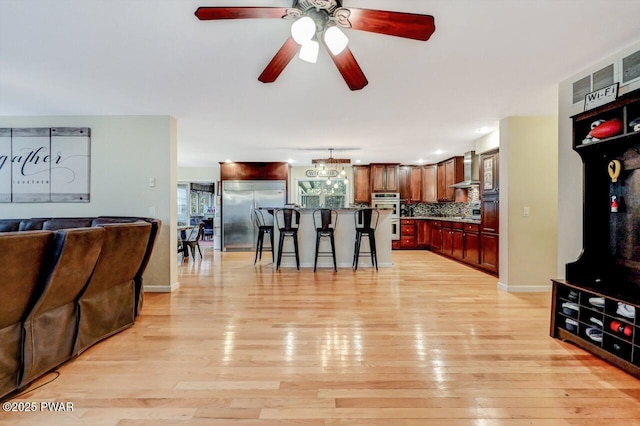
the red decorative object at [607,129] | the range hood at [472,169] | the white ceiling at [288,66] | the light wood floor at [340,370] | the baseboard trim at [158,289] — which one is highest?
the white ceiling at [288,66]

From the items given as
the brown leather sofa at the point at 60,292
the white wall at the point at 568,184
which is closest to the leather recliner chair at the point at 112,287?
the brown leather sofa at the point at 60,292

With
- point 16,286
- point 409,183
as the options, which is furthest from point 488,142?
point 16,286

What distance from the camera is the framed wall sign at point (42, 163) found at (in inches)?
151

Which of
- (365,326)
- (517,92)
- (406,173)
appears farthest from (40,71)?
(406,173)

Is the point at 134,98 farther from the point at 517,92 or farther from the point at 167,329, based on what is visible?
the point at 517,92

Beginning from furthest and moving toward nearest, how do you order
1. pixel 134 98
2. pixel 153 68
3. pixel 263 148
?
1. pixel 263 148
2. pixel 134 98
3. pixel 153 68

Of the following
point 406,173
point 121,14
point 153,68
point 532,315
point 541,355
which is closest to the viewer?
point 121,14

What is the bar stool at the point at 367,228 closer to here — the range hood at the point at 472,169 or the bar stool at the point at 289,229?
the bar stool at the point at 289,229

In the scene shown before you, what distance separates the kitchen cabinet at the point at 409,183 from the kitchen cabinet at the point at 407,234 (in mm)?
591

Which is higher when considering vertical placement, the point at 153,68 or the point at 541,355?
the point at 153,68

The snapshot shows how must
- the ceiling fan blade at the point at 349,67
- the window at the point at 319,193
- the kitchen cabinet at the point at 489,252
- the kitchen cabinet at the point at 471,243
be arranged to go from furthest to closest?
the window at the point at 319,193
the kitchen cabinet at the point at 471,243
the kitchen cabinet at the point at 489,252
the ceiling fan blade at the point at 349,67

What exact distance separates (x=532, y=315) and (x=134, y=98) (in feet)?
15.2

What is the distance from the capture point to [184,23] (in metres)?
1.97

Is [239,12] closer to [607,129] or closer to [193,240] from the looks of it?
[607,129]
